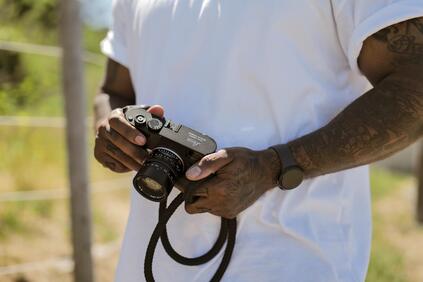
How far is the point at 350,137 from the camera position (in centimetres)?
148

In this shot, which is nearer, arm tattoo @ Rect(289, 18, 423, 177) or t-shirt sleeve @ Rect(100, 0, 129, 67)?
arm tattoo @ Rect(289, 18, 423, 177)

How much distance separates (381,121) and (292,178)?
235 mm

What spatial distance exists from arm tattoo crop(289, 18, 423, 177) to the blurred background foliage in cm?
322

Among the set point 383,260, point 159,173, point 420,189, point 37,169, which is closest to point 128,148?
point 159,173

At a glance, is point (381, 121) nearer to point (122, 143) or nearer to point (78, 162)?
point (122, 143)

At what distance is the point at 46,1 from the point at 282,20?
11.7 feet

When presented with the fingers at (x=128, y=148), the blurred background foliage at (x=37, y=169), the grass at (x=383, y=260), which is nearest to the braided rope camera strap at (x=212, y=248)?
the fingers at (x=128, y=148)

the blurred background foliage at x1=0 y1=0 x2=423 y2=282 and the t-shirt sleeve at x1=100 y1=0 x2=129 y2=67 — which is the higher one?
the t-shirt sleeve at x1=100 y1=0 x2=129 y2=67

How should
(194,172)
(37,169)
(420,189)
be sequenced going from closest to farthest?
1. (194,172)
2. (37,169)
3. (420,189)

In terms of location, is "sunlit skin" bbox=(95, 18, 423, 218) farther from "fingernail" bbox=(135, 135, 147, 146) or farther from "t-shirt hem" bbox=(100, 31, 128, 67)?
"t-shirt hem" bbox=(100, 31, 128, 67)

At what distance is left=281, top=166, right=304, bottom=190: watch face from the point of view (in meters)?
1.47

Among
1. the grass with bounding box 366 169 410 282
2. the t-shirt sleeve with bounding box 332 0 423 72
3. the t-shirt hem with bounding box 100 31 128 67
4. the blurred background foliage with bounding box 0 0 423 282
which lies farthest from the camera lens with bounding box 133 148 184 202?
the grass with bounding box 366 169 410 282

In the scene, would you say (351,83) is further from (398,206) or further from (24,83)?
(398,206)

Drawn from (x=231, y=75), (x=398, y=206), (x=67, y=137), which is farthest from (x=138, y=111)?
(x=398, y=206)
